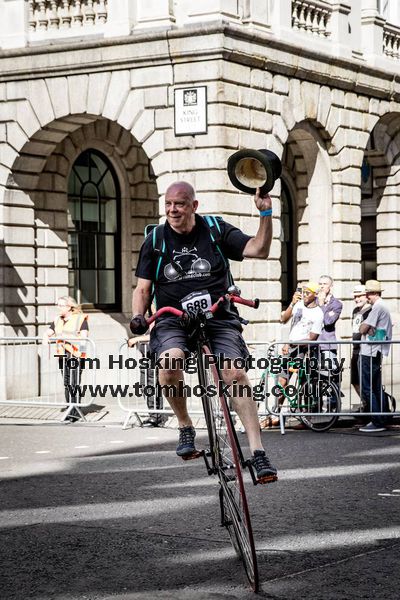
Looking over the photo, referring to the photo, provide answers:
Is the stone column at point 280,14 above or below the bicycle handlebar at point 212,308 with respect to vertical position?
above

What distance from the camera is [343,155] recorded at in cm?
2266

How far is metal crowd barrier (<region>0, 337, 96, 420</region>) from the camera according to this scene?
16.5 m

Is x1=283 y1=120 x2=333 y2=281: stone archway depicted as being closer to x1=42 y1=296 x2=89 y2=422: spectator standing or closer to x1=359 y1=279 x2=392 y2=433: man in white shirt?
x1=42 y1=296 x2=89 y2=422: spectator standing

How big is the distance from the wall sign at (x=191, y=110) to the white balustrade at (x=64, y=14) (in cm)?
196

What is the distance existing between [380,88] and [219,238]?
17008 millimetres

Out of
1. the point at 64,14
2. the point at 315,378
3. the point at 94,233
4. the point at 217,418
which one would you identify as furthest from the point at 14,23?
the point at 217,418

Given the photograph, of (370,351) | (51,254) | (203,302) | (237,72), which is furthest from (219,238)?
(51,254)

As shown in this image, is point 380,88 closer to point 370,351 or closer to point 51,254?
point 51,254

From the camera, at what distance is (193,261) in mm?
7453

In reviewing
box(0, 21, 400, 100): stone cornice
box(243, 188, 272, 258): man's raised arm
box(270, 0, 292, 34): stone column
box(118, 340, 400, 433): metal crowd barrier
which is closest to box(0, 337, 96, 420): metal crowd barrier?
box(118, 340, 400, 433): metal crowd barrier

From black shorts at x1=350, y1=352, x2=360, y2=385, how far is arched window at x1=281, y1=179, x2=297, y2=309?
7602mm

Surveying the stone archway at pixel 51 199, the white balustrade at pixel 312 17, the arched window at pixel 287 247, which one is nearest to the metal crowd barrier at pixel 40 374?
the stone archway at pixel 51 199

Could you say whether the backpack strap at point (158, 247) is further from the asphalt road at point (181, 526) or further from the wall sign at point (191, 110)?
the wall sign at point (191, 110)

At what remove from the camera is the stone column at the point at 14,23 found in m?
20.7
